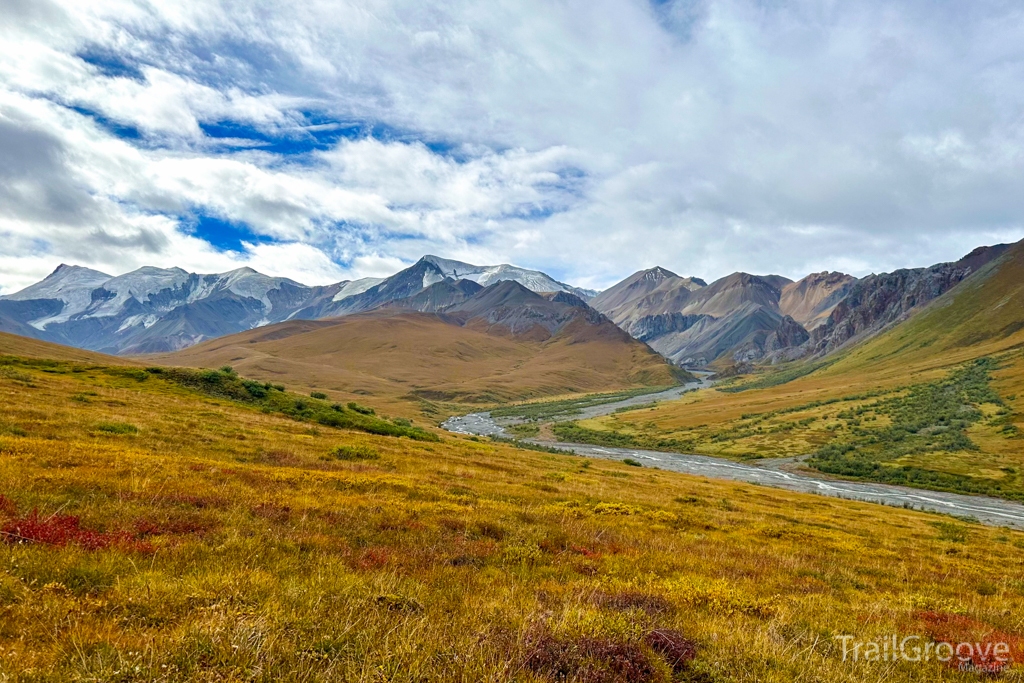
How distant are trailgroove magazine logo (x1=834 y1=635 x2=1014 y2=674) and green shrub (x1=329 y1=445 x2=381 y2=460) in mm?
20160

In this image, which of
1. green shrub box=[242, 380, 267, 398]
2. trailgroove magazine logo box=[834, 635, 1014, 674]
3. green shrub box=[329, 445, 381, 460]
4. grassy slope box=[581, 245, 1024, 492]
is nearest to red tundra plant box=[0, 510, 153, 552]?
trailgroove magazine logo box=[834, 635, 1014, 674]

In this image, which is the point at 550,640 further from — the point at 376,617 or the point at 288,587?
the point at 288,587

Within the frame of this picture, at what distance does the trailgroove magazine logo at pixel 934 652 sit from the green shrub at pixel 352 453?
20.2 meters

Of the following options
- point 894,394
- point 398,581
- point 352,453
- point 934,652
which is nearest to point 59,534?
point 398,581

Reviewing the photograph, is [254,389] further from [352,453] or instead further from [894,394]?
[894,394]

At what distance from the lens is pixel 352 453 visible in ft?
77.2

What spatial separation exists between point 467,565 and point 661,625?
12.6 feet

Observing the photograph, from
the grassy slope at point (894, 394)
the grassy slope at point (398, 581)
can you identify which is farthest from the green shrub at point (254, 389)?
the grassy slope at point (894, 394)

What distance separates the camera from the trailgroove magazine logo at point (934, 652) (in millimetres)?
7445

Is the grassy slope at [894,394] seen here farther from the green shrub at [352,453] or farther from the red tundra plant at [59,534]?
the red tundra plant at [59,534]

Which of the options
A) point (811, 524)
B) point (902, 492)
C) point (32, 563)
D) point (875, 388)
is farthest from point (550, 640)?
point (875, 388)

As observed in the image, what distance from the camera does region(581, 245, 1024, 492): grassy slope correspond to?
74.8m

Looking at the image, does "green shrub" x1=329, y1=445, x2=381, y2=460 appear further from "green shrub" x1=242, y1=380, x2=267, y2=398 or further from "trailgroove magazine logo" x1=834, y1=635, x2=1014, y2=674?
"green shrub" x1=242, y1=380, x2=267, y2=398

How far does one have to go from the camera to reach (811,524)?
24.1m
